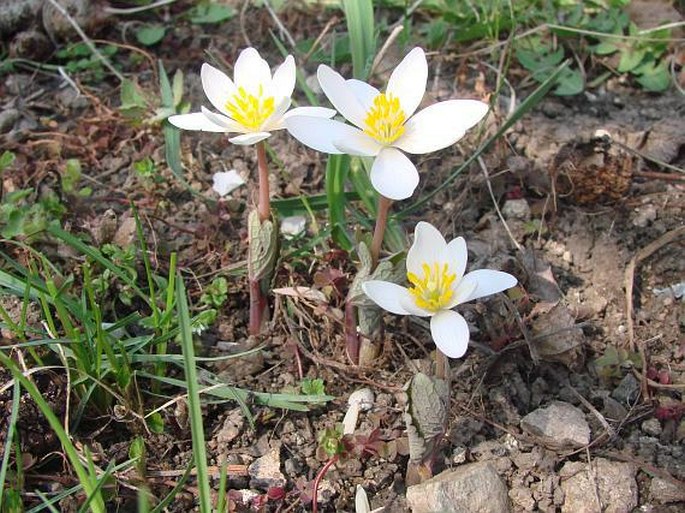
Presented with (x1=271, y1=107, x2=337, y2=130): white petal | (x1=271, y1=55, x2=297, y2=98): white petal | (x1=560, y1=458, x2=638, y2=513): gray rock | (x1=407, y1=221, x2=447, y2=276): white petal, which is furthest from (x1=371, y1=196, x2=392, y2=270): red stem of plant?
(x1=560, y1=458, x2=638, y2=513): gray rock

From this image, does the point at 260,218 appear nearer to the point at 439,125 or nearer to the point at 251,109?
the point at 251,109

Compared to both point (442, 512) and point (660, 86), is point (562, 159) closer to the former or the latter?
point (660, 86)

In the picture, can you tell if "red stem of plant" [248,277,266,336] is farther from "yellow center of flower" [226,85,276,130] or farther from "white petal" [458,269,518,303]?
"white petal" [458,269,518,303]

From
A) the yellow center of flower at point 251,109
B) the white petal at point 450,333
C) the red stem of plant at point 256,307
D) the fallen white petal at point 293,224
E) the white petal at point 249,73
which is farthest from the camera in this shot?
the fallen white petal at point 293,224

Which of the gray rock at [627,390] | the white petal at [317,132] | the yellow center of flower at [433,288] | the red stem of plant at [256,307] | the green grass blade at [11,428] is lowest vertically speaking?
the gray rock at [627,390]

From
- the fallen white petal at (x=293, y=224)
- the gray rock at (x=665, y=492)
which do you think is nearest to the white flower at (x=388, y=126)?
the fallen white petal at (x=293, y=224)

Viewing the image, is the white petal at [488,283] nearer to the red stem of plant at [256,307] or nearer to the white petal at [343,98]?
the white petal at [343,98]
